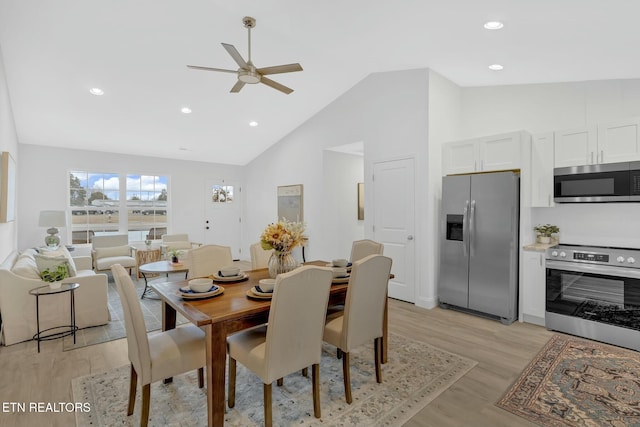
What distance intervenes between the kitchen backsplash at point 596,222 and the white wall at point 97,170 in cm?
640

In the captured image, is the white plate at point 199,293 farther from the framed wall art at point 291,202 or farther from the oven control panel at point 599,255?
the framed wall art at point 291,202

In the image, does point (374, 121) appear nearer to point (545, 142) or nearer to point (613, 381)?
point (545, 142)

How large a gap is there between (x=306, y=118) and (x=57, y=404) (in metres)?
5.21

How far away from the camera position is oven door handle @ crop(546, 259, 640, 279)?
2.95m

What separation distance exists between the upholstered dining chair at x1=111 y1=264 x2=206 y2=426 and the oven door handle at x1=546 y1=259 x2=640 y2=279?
11.4 feet

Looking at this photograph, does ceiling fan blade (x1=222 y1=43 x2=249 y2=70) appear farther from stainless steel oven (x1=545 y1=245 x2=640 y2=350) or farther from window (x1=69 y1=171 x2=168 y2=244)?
window (x1=69 y1=171 x2=168 y2=244)

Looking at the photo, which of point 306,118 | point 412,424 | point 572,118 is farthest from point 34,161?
point 572,118

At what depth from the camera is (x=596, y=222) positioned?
3602mm

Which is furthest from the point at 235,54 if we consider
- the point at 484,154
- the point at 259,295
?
the point at 484,154

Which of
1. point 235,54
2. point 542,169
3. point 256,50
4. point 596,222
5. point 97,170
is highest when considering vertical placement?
point 256,50

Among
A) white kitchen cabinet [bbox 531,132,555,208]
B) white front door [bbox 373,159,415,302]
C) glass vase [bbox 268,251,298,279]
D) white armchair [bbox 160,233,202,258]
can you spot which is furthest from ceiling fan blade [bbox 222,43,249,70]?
white armchair [bbox 160,233,202,258]

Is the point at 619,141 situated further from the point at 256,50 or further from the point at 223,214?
the point at 223,214

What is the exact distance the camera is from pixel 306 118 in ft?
20.0

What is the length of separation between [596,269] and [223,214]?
276 inches
